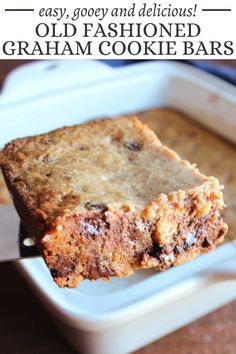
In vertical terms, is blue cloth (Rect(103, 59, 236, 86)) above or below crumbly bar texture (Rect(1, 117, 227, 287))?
below

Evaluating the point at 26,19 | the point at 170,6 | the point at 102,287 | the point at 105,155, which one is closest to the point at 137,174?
the point at 105,155

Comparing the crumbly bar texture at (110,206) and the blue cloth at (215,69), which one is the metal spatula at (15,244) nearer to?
the crumbly bar texture at (110,206)

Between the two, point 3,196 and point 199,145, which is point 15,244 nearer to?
point 3,196

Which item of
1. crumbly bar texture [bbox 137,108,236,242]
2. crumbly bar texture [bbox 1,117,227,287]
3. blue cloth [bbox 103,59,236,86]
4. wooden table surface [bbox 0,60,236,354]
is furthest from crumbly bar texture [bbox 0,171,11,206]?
blue cloth [bbox 103,59,236,86]

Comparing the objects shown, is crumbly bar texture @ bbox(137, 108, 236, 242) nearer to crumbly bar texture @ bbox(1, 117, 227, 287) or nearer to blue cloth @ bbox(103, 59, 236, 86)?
blue cloth @ bbox(103, 59, 236, 86)

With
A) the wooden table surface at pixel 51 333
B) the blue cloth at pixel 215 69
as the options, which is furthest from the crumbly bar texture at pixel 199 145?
the wooden table surface at pixel 51 333

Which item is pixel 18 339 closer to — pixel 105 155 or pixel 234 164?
pixel 105 155
